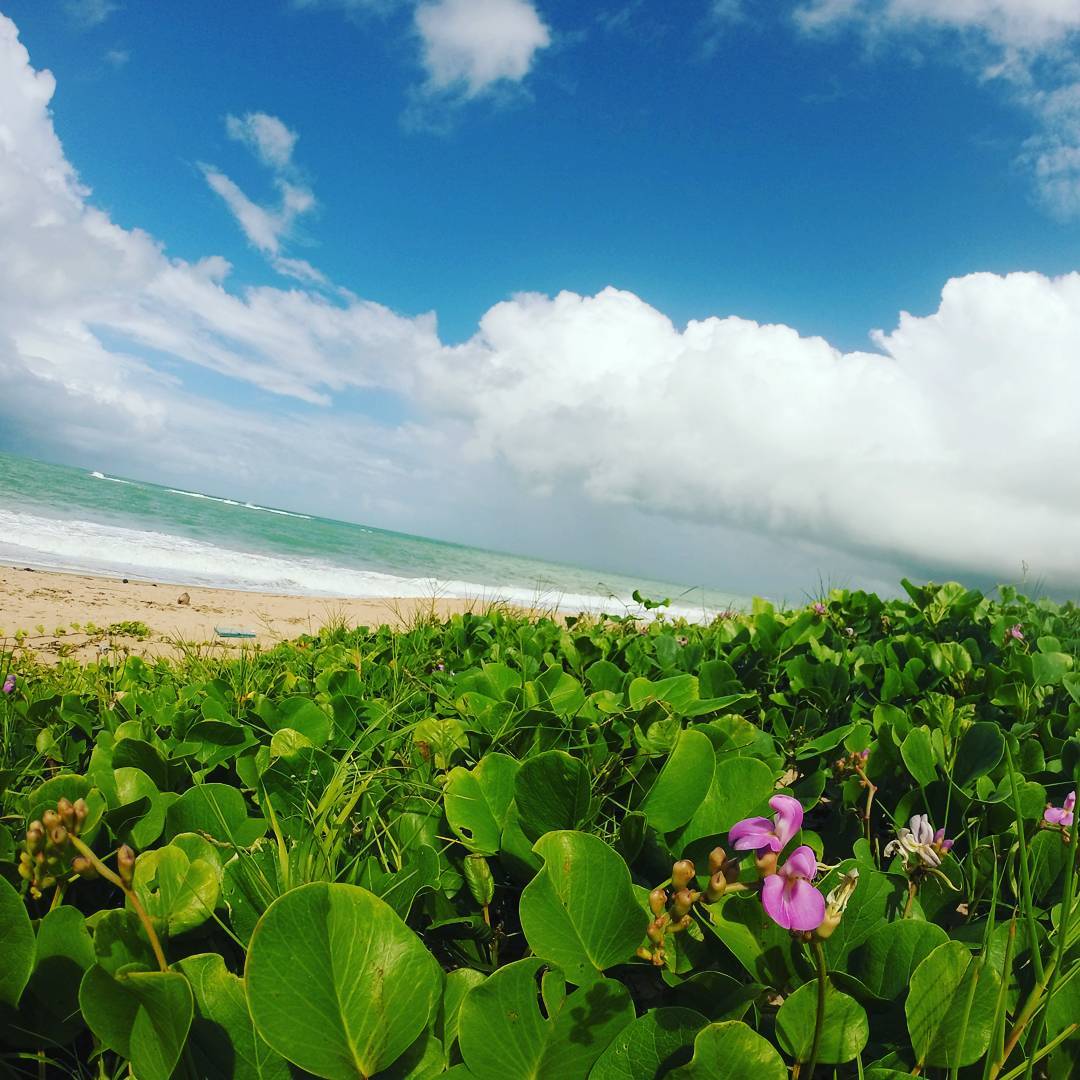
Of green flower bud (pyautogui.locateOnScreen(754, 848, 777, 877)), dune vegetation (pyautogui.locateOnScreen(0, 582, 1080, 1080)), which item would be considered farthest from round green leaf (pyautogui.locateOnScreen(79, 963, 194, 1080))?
green flower bud (pyautogui.locateOnScreen(754, 848, 777, 877))

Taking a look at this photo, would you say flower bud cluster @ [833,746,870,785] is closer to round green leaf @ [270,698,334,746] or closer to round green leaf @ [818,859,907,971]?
round green leaf @ [818,859,907,971]

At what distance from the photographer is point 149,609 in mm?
9578

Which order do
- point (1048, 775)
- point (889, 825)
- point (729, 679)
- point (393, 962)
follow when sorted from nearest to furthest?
point (393, 962) < point (889, 825) < point (1048, 775) < point (729, 679)

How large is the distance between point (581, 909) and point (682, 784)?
0.29m

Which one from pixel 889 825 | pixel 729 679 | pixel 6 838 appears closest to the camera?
pixel 6 838

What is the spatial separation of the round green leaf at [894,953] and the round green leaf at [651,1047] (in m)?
0.26

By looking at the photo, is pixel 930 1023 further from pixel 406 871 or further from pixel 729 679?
pixel 729 679

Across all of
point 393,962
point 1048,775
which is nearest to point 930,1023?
point 393,962

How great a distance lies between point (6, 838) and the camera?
895 mm

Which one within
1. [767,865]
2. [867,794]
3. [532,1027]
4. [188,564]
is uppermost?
[767,865]

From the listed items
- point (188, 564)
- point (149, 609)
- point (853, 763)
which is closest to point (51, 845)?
point (853, 763)

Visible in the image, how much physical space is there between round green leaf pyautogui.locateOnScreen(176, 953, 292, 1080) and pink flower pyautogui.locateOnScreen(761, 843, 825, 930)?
49 centimetres

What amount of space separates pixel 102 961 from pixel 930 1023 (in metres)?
0.85

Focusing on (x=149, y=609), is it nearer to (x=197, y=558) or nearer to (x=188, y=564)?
(x=188, y=564)
